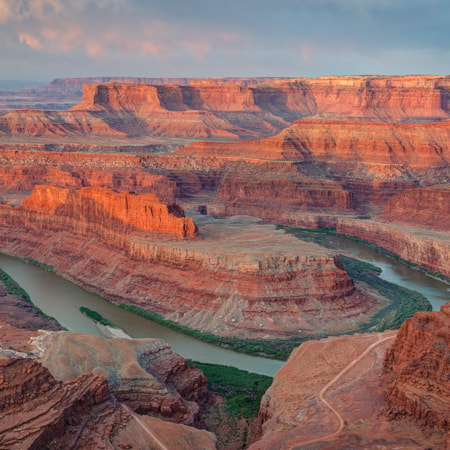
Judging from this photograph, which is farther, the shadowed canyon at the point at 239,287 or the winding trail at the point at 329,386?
the shadowed canyon at the point at 239,287

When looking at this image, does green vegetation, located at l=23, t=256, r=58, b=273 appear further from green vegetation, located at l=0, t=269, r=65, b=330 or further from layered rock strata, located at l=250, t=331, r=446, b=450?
layered rock strata, located at l=250, t=331, r=446, b=450

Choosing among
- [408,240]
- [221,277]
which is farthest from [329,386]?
[408,240]

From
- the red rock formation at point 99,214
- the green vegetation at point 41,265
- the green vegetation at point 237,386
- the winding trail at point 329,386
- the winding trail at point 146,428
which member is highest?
the red rock formation at point 99,214

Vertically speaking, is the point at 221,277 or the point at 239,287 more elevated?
the point at 221,277

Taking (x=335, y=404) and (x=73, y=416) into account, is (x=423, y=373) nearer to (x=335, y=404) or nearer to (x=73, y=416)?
(x=335, y=404)

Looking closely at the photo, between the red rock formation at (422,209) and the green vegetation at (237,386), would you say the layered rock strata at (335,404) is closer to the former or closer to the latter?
the green vegetation at (237,386)

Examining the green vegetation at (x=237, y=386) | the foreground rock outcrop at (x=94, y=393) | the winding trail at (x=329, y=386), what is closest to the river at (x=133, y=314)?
the green vegetation at (x=237, y=386)
